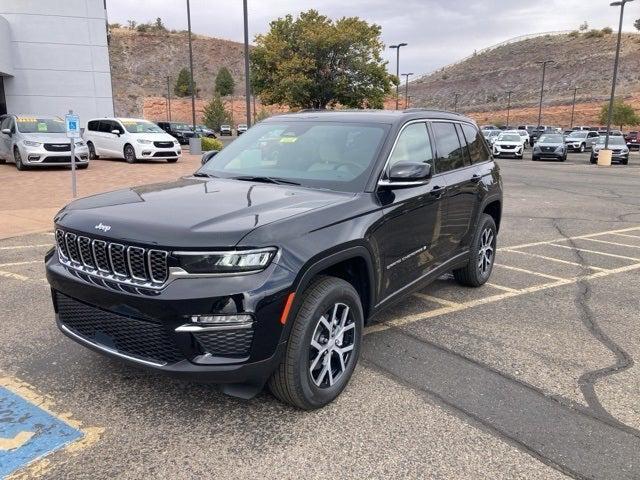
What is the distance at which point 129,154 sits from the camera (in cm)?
1984

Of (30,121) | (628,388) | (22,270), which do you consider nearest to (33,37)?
(30,121)

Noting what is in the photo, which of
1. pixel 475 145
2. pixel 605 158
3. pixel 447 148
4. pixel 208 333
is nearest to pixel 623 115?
pixel 605 158

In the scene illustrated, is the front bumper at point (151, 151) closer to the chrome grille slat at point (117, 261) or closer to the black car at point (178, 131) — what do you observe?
the chrome grille slat at point (117, 261)

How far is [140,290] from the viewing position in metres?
2.81

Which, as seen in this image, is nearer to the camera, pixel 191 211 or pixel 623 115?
pixel 191 211

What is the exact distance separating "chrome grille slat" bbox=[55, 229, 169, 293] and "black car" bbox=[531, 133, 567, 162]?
97.0ft

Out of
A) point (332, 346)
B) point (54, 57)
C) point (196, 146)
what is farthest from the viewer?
point (54, 57)

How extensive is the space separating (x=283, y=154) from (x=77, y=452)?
8.08ft

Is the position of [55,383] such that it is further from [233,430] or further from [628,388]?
[628,388]

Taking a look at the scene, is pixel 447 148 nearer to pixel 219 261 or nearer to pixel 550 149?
pixel 219 261

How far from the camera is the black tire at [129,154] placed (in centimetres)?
1962

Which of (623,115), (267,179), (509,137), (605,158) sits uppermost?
(623,115)

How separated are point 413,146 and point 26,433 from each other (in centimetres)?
324

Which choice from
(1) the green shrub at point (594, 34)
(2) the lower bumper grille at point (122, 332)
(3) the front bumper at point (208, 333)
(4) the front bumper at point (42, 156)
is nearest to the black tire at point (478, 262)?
(3) the front bumper at point (208, 333)
